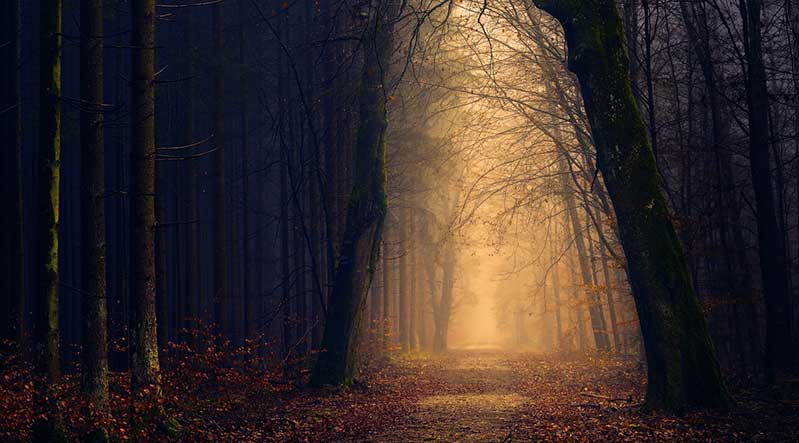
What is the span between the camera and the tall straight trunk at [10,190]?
1491cm

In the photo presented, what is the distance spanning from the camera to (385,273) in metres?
28.0

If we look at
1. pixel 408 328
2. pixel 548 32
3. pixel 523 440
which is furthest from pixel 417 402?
pixel 408 328

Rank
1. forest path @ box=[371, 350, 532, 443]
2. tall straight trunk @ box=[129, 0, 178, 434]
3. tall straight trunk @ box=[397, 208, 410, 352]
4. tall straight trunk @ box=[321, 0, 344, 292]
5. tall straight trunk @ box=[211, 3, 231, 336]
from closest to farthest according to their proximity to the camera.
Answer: forest path @ box=[371, 350, 532, 443]
tall straight trunk @ box=[129, 0, 178, 434]
tall straight trunk @ box=[321, 0, 344, 292]
tall straight trunk @ box=[211, 3, 231, 336]
tall straight trunk @ box=[397, 208, 410, 352]

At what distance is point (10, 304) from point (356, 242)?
7.62 metres

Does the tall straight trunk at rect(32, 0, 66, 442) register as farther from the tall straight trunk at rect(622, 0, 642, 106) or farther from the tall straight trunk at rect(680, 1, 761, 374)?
the tall straight trunk at rect(680, 1, 761, 374)

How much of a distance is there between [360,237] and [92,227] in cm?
673

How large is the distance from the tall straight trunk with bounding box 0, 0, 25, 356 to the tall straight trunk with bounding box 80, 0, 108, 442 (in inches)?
208

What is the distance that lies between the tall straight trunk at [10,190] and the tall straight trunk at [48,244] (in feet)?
20.4

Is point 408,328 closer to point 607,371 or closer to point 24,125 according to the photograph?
point 607,371

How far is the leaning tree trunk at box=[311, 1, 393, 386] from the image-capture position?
1566cm

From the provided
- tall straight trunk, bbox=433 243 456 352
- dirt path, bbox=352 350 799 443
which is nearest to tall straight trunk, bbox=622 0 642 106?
dirt path, bbox=352 350 799 443

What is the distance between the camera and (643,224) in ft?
34.3

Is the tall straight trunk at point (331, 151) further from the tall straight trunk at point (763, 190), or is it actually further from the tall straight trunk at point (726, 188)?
the tall straight trunk at point (763, 190)

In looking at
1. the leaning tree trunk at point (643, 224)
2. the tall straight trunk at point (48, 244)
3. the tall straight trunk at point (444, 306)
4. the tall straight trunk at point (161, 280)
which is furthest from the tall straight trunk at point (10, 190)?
the tall straight trunk at point (444, 306)
